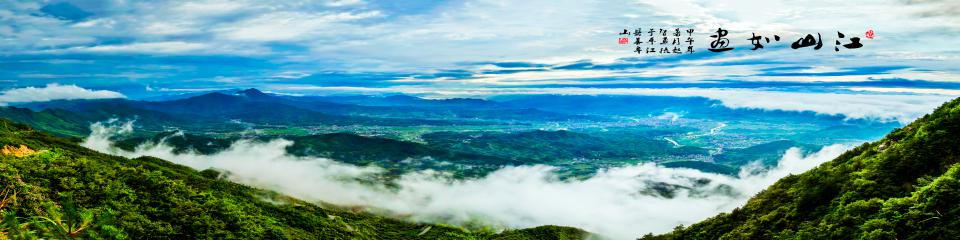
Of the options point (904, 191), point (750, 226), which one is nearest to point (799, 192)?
point (750, 226)

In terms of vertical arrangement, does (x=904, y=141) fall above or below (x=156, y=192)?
above

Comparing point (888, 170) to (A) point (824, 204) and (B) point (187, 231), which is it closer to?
(A) point (824, 204)

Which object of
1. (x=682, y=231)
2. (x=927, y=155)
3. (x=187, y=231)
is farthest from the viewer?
(x=682, y=231)

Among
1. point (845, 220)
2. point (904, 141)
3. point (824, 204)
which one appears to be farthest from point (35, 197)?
point (904, 141)

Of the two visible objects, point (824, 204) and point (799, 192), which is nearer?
point (824, 204)

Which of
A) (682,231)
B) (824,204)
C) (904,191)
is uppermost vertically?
(904,191)

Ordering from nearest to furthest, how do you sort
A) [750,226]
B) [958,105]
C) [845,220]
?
[845,220]
[958,105]
[750,226]

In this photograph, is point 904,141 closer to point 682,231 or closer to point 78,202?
point 682,231
